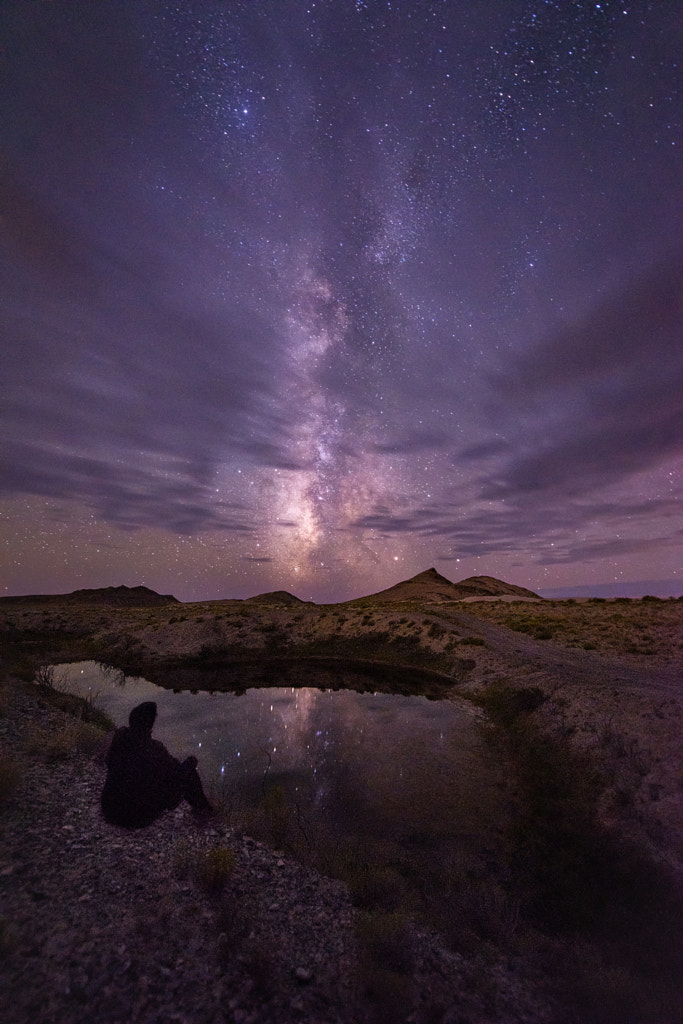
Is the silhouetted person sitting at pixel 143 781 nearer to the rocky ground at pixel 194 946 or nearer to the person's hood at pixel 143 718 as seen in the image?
the person's hood at pixel 143 718

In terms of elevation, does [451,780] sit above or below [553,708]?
below

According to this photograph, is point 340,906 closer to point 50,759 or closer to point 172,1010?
point 172,1010

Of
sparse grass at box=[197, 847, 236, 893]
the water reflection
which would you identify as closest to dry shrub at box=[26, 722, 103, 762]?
the water reflection

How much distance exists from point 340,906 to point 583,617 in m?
48.7

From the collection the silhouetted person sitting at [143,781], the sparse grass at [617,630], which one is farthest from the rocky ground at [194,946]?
the sparse grass at [617,630]

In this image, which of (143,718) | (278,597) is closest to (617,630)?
(143,718)

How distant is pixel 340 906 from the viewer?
8.89 m

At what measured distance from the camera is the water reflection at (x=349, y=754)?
1302 centimetres

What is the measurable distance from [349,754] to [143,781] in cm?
892

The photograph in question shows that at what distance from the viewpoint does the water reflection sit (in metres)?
13.0

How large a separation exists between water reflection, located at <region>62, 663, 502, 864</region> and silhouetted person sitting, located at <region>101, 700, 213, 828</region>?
200cm

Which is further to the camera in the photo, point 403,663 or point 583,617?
point 583,617

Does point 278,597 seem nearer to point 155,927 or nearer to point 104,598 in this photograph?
point 104,598

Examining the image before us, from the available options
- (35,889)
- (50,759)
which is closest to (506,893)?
(35,889)
